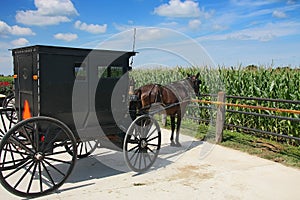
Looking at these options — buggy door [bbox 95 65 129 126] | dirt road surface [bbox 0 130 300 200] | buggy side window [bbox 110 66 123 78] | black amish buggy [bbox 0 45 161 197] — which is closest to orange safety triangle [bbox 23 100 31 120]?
black amish buggy [bbox 0 45 161 197]

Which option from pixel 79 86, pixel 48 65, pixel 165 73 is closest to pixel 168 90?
pixel 79 86

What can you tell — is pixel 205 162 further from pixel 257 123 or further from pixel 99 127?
pixel 257 123

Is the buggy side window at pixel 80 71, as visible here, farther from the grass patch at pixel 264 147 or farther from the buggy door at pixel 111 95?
the grass patch at pixel 264 147

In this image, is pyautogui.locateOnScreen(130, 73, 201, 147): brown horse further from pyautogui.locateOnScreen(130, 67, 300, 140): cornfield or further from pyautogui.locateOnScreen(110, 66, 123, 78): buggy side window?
pyautogui.locateOnScreen(110, 66, 123, 78): buggy side window

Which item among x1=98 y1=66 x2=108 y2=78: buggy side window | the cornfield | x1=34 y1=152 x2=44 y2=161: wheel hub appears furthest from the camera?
the cornfield

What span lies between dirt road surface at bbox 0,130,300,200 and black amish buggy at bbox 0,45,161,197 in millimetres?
331

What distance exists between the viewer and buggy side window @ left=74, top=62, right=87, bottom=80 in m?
4.39

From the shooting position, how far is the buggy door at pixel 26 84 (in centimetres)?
410

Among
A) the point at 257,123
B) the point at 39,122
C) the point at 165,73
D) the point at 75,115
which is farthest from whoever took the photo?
the point at 165,73

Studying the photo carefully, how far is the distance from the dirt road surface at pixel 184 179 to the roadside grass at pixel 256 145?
0.33 m

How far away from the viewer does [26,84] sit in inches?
173

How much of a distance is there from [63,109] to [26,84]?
0.72 metres

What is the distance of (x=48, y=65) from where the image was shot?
4086 millimetres

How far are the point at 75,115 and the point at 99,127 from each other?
47cm
